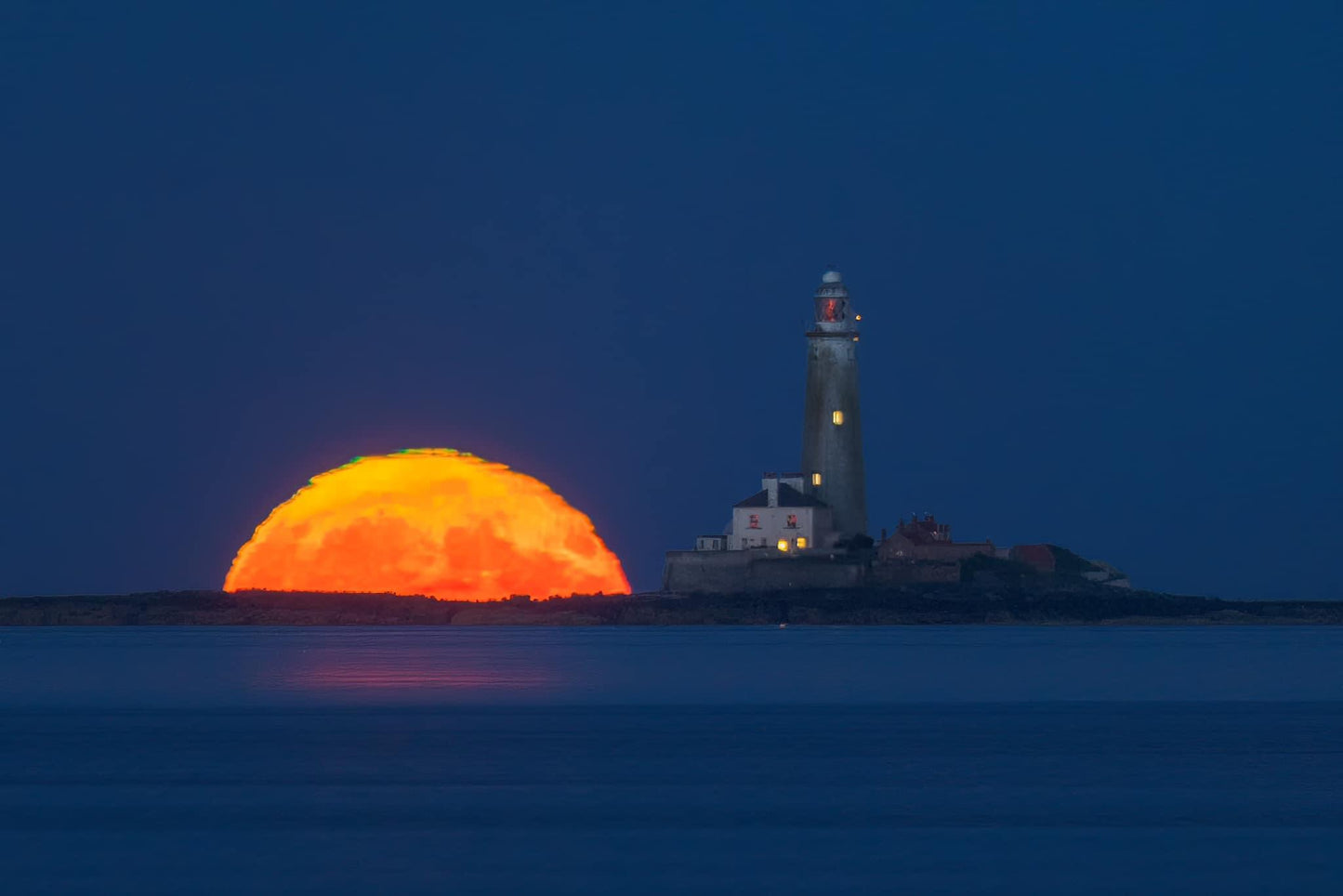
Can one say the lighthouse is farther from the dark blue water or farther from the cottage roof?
the dark blue water

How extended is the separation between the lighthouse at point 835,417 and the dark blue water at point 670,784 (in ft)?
141

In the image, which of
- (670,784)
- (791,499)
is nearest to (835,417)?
(791,499)

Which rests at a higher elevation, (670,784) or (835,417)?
(835,417)

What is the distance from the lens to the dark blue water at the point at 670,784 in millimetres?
15484

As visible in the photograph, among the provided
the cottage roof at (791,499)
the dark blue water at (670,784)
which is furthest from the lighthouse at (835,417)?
the dark blue water at (670,784)

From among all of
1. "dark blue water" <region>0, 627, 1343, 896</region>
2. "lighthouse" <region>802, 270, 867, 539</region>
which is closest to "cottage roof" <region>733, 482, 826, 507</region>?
"lighthouse" <region>802, 270, 867, 539</region>

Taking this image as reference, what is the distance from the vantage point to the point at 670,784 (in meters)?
21.5

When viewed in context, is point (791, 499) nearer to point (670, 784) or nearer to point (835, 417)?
point (835, 417)

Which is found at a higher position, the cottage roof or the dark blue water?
the cottage roof

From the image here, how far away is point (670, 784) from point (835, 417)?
66648 mm

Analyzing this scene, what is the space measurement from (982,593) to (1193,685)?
50.9m

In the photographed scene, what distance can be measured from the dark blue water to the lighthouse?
141ft

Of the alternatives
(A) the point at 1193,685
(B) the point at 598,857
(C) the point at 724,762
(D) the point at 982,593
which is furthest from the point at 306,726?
(D) the point at 982,593

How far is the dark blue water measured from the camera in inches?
610
